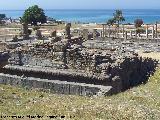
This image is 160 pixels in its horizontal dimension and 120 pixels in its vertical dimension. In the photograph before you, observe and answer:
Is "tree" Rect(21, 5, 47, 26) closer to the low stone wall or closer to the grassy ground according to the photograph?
the low stone wall

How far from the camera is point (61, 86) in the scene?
20219mm

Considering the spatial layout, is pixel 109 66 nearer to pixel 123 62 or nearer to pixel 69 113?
pixel 123 62

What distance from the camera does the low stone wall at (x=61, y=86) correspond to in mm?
19719

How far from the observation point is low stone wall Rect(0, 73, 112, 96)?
1972cm

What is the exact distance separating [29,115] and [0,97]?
354cm

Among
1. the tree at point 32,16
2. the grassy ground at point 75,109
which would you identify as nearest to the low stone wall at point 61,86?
the grassy ground at point 75,109

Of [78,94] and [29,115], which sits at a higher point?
[29,115]

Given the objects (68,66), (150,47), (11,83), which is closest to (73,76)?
(68,66)

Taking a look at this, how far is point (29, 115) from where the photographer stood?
A: 1227 cm

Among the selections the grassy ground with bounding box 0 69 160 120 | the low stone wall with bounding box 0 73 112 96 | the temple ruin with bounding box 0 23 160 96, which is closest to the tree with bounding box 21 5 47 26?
the temple ruin with bounding box 0 23 160 96

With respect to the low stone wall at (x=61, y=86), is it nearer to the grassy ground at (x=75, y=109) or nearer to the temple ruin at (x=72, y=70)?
the temple ruin at (x=72, y=70)

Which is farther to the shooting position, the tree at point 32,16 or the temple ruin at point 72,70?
the tree at point 32,16

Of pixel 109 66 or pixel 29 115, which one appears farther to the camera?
pixel 109 66

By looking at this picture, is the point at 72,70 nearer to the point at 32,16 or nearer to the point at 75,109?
the point at 75,109
